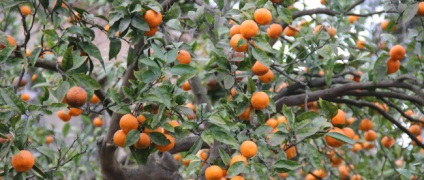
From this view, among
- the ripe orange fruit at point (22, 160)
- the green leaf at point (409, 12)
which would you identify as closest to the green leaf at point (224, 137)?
the ripe orange fruit at point (22, 160)

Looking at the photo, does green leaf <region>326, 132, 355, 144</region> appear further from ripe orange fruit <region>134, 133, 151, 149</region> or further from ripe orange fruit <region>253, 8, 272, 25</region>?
ripe orange fruit <region>134, 133, 151, 149</region>

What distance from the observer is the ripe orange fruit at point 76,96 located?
1.85 m

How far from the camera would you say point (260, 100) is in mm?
1886

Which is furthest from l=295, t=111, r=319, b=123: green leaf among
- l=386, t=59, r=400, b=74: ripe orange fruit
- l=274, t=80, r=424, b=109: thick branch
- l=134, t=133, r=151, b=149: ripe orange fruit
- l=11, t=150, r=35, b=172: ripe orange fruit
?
l=11, t=150, r=35, b=172: ripe orange fruit

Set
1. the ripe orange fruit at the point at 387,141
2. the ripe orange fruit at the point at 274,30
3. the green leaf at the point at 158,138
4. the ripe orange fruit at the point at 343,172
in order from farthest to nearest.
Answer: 1. the ripe orange fruit at the point at 343,172
2. the ripe orange fruit at the point at 387,141
3. the ripe orange fruit at the point at 274,30
4. the green leaf at the point at 158,138

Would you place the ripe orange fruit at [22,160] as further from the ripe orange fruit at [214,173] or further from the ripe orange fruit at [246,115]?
the ripe orange fruit at [246,115]

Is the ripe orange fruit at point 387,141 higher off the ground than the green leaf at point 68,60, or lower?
lower

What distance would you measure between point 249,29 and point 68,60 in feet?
1.86

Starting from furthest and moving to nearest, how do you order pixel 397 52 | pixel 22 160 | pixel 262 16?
1. pixel 397 52
2. pixel 262 16
3. pixel 22 160

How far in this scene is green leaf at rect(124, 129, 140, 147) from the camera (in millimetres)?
1770

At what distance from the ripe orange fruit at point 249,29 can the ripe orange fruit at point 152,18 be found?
0.27 meters

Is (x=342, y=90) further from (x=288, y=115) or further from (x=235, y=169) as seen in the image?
(x=235, y=169)

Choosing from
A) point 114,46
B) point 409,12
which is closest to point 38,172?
point 114,46

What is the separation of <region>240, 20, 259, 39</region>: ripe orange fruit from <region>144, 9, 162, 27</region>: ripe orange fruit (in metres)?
0.27
